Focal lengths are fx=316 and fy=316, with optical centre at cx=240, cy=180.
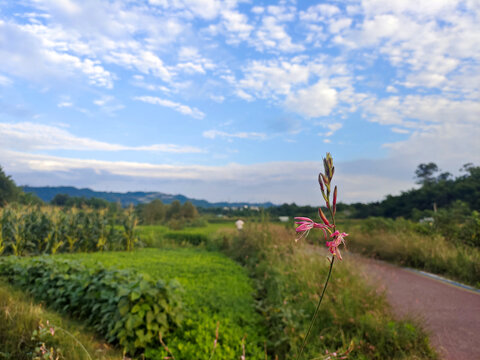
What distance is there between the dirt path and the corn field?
9.02m

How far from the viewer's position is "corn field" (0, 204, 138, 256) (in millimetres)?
9586

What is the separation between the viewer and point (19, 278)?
5863mm

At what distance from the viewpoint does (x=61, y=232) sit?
1036 cm

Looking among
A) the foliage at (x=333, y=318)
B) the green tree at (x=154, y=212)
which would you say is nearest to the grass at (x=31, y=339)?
the foliage at (x=333, y=318)

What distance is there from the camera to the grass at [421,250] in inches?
254

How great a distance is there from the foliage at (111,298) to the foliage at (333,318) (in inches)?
54.7

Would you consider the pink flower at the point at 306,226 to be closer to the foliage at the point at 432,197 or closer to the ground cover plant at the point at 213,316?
the ground cover plant at the point at 213,316

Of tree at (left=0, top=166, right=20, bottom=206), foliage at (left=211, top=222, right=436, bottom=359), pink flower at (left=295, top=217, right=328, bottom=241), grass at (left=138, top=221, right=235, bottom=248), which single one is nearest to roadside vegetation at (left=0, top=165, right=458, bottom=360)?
foliage at (left=211, top=222, right=436, bottom=359)

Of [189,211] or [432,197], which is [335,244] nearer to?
[189,211]

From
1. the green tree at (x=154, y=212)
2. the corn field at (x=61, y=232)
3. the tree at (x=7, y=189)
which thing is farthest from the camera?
the tree at (x=7, y=189)

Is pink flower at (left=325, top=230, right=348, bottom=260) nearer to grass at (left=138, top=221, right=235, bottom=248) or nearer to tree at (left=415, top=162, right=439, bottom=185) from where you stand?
grass at (left=138, top=221, right=235, bottom=248)

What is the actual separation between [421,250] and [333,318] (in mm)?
4789

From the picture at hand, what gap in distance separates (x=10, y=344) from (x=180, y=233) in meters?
12.3

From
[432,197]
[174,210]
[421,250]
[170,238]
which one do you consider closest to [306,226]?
[421,250]
